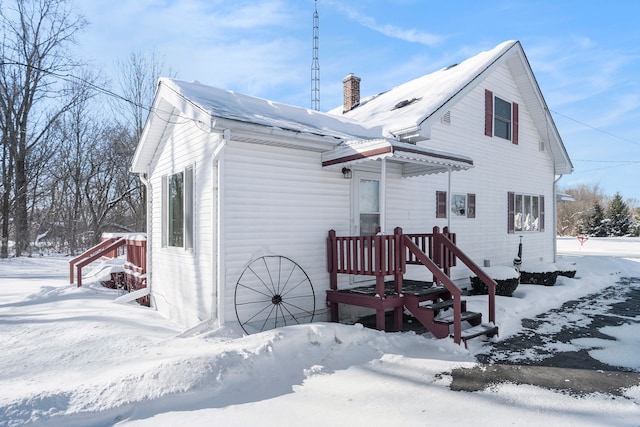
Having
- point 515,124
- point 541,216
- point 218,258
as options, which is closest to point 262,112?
point 218,258

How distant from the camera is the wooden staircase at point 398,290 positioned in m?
5.65

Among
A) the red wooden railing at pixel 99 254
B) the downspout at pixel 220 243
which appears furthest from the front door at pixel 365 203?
the red wooden railing at pixel 99 254

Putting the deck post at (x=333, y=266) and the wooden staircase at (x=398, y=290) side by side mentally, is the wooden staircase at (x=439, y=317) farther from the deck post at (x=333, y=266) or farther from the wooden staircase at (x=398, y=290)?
the deck post at (x=333, y=266)

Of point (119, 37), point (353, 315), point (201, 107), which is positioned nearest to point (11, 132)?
point (119, 37)

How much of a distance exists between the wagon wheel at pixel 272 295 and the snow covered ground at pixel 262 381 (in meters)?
0.44

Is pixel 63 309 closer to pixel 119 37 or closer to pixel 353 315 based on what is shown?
pixel 353 315

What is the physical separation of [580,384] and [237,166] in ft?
16.3

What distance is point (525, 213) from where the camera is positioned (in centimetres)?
1246

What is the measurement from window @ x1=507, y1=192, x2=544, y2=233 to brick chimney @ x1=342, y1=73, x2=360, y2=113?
608cm

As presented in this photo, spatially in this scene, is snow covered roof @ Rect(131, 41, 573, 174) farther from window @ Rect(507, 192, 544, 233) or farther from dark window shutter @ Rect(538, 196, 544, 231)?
window @ Rect(507, 192, 544, 233)

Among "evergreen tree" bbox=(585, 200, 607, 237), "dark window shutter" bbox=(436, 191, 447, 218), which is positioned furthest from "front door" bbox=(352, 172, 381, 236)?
"evergreen tree" bbox=(585, 200, 607, 237)

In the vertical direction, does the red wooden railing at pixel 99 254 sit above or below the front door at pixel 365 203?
below

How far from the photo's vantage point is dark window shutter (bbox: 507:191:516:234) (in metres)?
11.5

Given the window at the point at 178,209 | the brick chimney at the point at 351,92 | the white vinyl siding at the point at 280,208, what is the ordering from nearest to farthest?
the white vinyl siding at the point at 280,208 < the window at the point at 178,209 < the brick chimney at the point at 351,92
